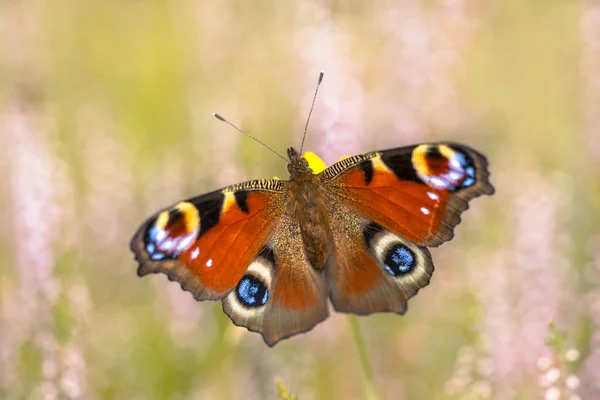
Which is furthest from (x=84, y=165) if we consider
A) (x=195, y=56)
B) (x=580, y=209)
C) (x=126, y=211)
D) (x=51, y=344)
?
(x=580, y=209)

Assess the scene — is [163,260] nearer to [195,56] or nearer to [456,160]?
[456,160]

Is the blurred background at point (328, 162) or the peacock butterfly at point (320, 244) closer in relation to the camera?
the peacock butterfly at point (320, 244)

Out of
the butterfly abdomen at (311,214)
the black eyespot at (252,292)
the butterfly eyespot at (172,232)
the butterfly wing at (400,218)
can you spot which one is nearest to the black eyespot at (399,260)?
the butterfly wing at (400,218)

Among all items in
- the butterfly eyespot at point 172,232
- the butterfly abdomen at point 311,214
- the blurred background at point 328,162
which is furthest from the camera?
the blurred background at point 328,162

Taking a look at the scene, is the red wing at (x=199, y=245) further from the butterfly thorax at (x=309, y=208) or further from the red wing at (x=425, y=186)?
the red wing at (x=425, y=186)

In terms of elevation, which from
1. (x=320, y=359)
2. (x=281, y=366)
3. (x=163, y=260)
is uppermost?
(x=163, y=260)

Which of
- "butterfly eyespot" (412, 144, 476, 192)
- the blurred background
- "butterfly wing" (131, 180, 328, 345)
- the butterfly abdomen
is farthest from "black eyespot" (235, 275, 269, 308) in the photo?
"butterfly eyespot" (412, 144, 476, 192)

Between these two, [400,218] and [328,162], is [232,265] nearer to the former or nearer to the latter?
[400,218]
